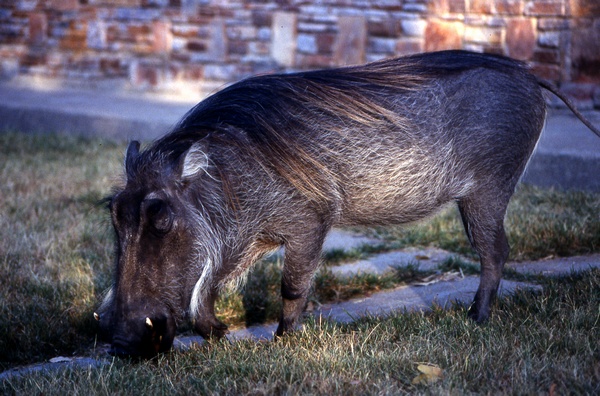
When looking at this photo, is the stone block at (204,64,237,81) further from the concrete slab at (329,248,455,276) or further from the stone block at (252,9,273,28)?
the concrete slab at (329,248,455,276)

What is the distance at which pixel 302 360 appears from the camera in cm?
320

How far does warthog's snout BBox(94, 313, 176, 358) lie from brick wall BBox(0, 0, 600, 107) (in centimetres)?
473

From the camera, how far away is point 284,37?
8.90m

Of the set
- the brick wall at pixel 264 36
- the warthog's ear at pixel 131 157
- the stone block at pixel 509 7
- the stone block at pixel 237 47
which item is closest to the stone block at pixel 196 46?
the brick wall at pixel 264 36

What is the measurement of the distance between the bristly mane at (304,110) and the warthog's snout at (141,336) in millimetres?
700

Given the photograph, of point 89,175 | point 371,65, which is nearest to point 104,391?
point 371,65

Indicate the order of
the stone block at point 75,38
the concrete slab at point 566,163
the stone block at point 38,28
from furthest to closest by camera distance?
the stone block at point 38,28, the stone block at point 75,38, the concrete slab at point 566,163

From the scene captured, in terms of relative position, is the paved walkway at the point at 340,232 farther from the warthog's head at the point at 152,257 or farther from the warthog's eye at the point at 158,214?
the warthog's eye at the point at 158,214

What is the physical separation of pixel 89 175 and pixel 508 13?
387 centimetres

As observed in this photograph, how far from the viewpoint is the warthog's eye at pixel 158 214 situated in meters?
3.21

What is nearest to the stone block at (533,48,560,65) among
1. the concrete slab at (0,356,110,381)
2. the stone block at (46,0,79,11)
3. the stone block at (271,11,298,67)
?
the stone block at (271,11,298,67)

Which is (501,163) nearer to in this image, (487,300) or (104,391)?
(487,300)

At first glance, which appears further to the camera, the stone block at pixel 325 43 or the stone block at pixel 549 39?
the stone block at pixel 325 43

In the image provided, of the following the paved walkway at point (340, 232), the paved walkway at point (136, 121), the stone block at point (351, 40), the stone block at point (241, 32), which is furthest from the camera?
the stone block at point (241, 32)
